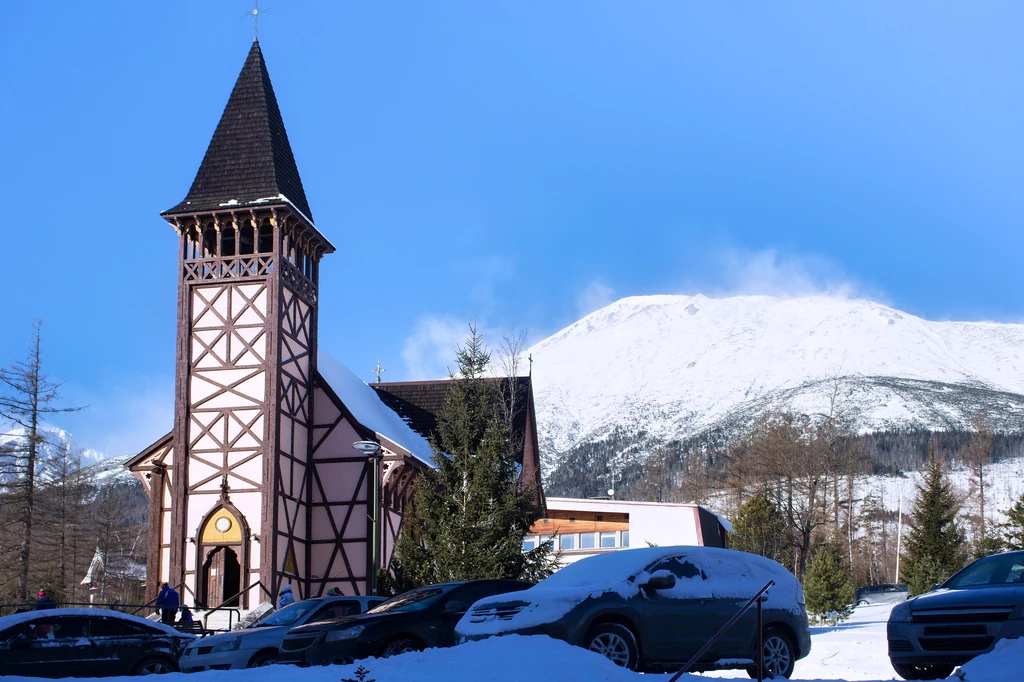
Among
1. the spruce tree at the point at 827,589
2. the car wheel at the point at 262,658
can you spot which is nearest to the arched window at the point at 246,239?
the car wheel at the point at 262,658

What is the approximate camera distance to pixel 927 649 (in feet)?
44.8

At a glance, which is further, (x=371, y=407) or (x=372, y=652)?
(x=371, y=407)

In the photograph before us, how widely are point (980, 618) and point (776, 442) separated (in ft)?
177

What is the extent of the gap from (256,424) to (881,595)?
32.8 m

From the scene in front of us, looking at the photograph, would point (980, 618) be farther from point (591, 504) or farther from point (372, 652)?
point (591, 504)

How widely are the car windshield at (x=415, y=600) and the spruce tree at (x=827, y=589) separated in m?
27.4

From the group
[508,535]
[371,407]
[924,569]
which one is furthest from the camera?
[924,569]

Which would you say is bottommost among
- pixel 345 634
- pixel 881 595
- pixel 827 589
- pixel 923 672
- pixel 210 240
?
pixel 881 595

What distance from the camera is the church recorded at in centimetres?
3484

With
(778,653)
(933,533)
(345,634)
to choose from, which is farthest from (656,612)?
(933,533)

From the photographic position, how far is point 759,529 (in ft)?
176

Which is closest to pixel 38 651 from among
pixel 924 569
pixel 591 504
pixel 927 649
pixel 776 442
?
pixel 927 649

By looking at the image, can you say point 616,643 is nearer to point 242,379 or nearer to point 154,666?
point 154,666

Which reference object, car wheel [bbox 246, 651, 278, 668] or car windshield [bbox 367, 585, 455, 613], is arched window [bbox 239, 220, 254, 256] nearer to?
car wheel [bbox 246, 651, 278, 668]
